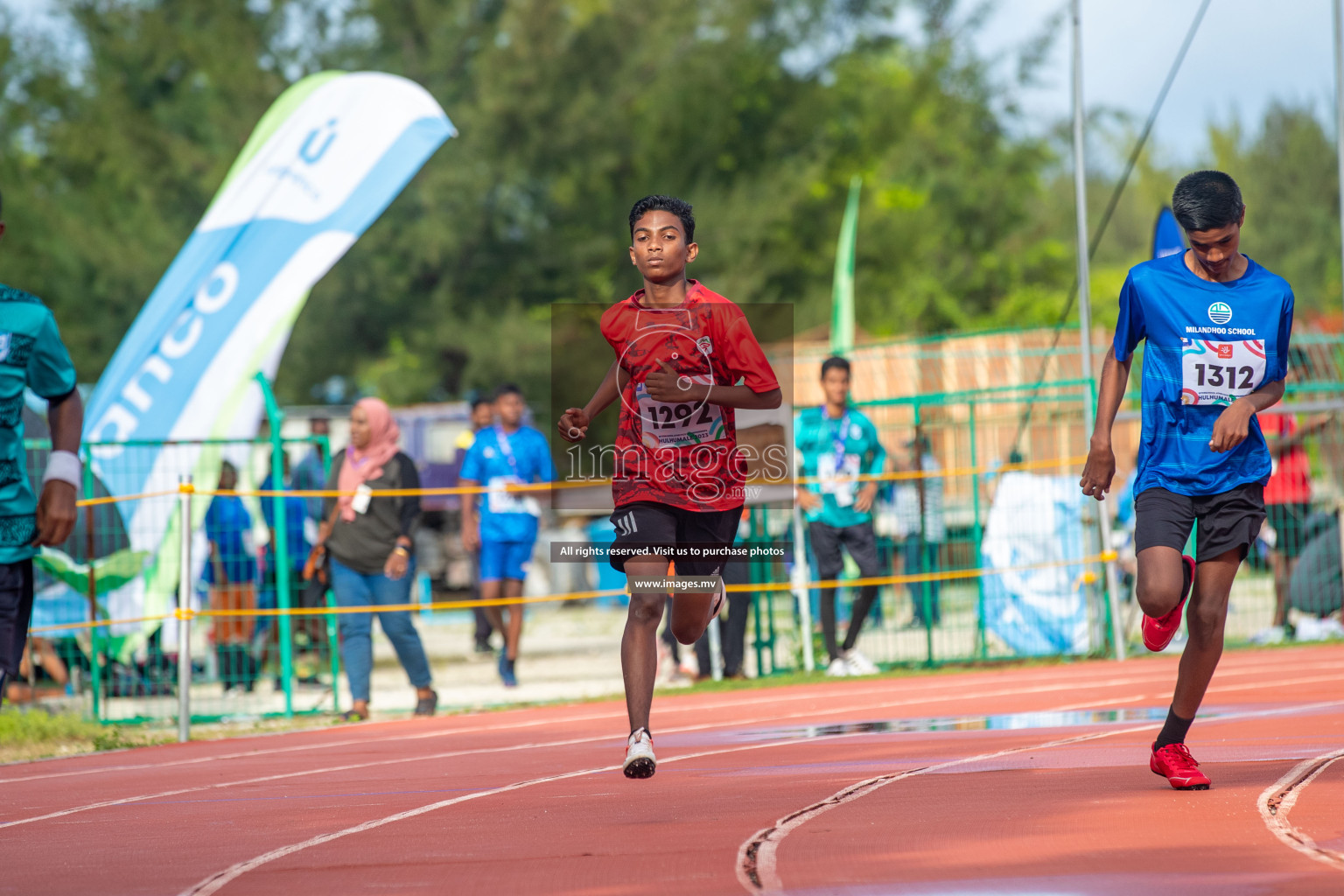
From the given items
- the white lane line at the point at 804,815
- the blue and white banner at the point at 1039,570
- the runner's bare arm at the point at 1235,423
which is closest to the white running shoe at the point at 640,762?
the white lane line at the point at 804,815

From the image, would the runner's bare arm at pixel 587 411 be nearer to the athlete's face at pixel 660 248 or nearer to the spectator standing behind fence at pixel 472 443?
the athlete's face at pixel 660 248

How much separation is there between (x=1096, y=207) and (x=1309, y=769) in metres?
68.6

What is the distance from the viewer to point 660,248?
622cm

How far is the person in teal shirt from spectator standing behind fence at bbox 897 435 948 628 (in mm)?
919

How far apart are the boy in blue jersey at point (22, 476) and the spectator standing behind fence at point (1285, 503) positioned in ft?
37.0

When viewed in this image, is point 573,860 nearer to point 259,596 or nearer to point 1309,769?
point 1309,769

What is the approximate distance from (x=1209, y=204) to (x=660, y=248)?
78.9 inches

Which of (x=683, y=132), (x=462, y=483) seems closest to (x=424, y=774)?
(x=462, y=483)

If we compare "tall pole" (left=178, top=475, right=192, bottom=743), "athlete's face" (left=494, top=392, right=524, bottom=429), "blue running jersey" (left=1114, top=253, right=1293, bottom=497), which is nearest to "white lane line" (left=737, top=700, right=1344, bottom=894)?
"blue running jersey" (left=1114, top=253, right=1293, bottom=497)

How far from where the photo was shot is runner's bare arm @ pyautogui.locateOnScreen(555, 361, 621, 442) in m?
6.09

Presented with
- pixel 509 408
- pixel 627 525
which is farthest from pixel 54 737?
pixel 627 525

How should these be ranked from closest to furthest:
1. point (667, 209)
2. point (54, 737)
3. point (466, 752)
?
1. point (667, 209)
2. point (466, 752)
3. point (54, 737)

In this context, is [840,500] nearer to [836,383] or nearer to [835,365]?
[836,383]

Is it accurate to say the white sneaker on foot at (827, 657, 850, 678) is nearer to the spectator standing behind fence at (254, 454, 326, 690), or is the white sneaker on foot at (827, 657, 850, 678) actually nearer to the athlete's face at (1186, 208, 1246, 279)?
the spectator standing behind fence at (254, 454, 326, 690)
